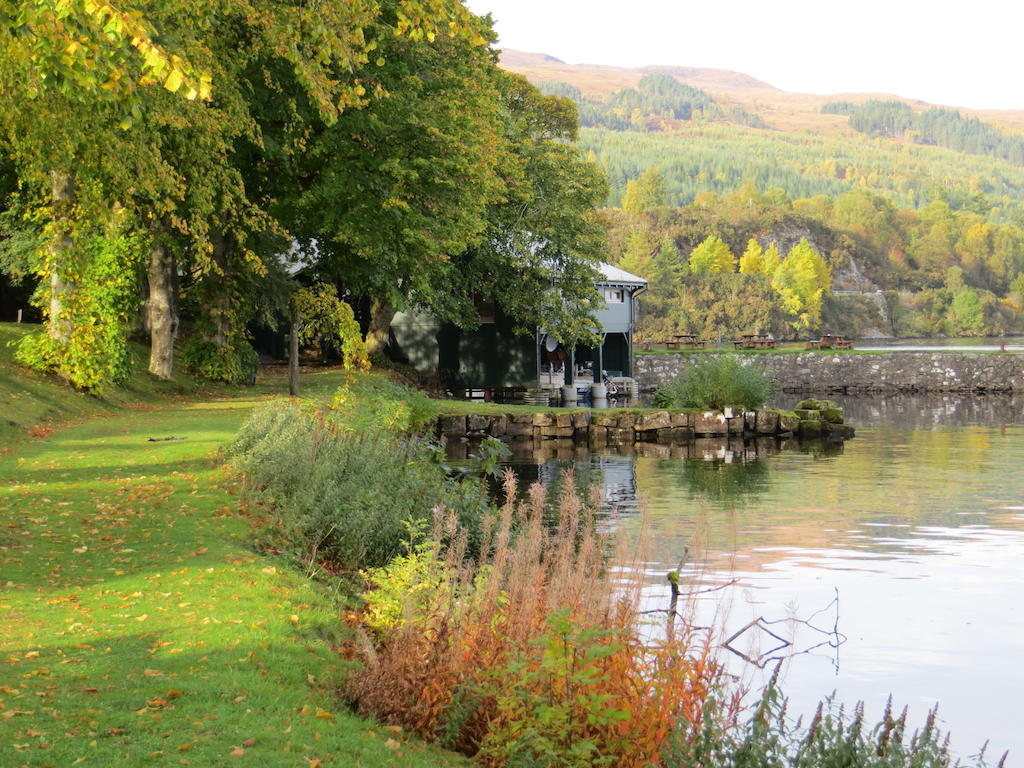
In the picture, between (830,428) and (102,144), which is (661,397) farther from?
(102,144)

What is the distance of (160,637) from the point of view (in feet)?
27.1

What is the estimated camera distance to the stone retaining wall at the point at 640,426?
3769cm

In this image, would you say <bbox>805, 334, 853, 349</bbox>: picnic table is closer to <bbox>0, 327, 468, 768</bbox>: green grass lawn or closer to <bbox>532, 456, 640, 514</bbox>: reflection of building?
<bbox>532, 456, 640, 514</bbox>: reflection of building

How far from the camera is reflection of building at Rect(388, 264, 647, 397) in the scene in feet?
158

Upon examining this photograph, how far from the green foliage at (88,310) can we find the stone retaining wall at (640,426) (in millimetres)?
12465

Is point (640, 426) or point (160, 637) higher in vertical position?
point (160, 637)

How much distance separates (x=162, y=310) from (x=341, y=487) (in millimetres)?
19523

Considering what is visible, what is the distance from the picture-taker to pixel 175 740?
6324mm

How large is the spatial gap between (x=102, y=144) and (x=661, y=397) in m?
26.8

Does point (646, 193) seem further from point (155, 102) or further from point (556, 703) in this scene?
point (556, 703)

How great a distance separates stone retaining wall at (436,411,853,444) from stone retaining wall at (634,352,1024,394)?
29.1 metres

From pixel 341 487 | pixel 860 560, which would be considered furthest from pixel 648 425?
pixel 341 487

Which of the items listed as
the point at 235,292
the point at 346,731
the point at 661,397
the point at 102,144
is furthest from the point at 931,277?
the point at 346,731

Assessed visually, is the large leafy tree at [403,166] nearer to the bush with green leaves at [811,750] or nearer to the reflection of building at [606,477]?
the reflection of building at [606,477]
